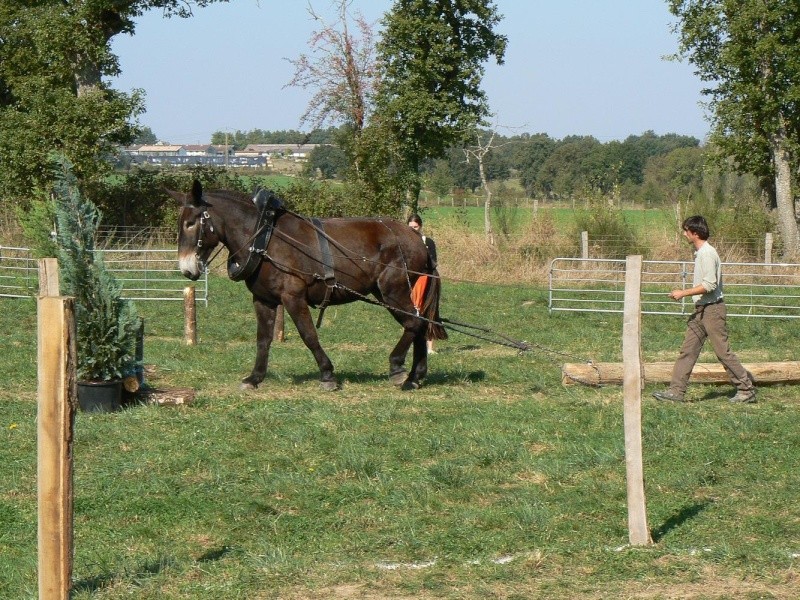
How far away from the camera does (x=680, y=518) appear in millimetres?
7414

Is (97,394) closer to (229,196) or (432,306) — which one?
(229,196)

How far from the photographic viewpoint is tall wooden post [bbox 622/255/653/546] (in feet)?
22.0

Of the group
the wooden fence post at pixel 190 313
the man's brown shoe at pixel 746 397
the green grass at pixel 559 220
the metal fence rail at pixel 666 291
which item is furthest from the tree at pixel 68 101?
the man's brown shoe at pixel 746 397

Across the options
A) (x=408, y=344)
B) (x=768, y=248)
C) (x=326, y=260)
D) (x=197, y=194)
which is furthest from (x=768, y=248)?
(x=197, y=194)

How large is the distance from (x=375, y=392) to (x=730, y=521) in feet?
18.8

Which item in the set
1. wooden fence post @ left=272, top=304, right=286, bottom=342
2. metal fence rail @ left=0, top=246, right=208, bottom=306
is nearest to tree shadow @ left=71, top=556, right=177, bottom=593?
wooden fence post @ left=272, top=304, right=286, bottom=342

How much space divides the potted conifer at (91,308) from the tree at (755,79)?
23.3 meters

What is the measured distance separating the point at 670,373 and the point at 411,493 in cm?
567

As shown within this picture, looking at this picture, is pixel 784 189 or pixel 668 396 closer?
pixel 668 396

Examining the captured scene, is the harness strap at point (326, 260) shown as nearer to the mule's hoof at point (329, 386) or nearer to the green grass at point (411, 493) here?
the mule's hoof at point (329, 386)

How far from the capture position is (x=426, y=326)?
12961 millimetres

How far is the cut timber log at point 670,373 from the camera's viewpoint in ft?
41.4

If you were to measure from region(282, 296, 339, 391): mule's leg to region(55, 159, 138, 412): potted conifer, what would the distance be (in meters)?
2.14

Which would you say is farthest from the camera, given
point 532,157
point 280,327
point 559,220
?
point 532,157
